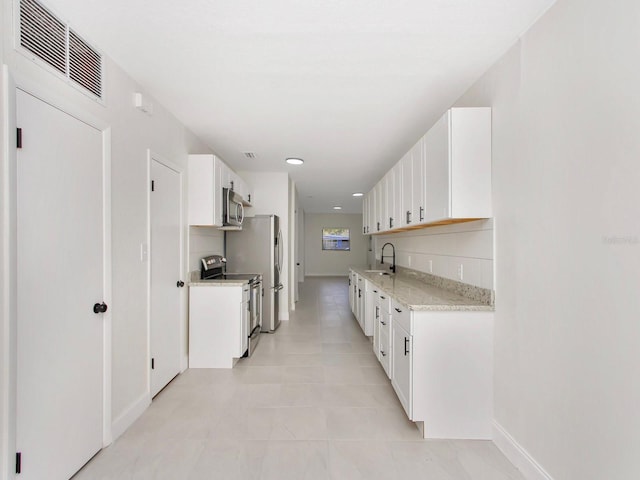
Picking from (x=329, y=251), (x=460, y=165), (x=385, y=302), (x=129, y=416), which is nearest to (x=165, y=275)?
(x=129, y=416)

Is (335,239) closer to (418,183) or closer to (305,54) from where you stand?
(418,183)

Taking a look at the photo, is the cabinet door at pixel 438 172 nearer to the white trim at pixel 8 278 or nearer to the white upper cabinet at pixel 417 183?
the white upper cabinet at pixel 417 183

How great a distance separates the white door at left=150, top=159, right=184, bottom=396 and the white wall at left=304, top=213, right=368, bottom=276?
8521mm

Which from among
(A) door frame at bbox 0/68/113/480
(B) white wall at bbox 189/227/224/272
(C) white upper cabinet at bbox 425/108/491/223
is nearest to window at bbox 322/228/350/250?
(B) white wall at bbox 189/227/224/272

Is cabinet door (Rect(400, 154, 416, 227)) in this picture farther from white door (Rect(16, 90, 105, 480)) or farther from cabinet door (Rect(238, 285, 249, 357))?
white door (Rect(16, 90, 105, 480))

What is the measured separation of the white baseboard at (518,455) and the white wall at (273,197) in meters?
3.64

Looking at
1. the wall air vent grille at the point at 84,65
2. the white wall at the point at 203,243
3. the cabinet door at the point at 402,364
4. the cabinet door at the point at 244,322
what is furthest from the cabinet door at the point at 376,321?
the wall air vent grille at the point at 84,65

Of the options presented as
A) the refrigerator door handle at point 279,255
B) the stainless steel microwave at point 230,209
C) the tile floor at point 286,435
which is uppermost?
the stainless steel microwave at point 230,209

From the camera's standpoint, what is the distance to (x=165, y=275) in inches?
107

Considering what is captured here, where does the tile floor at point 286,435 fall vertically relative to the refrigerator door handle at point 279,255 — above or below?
below

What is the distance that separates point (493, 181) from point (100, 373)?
2.83 m

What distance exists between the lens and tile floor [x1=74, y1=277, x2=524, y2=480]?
171cm

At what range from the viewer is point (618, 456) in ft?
3.75

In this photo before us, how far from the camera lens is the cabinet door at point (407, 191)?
111 inches
